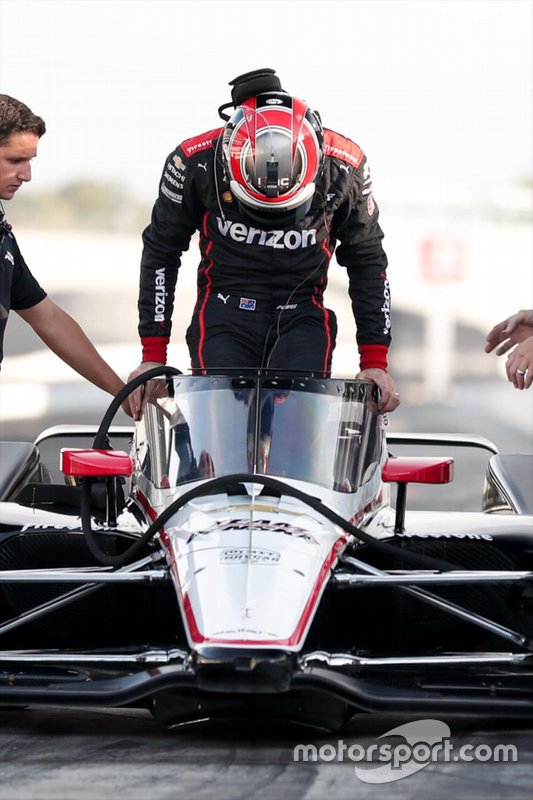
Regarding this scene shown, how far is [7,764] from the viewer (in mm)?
4051

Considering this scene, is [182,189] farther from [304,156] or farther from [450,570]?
[450,570]

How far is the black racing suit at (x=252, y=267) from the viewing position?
6.02 metres

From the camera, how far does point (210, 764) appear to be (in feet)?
13.3

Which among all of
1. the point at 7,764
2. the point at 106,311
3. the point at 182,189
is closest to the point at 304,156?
the point at 182,189

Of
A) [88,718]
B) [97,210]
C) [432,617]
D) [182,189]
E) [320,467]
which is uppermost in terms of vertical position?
[97,210]

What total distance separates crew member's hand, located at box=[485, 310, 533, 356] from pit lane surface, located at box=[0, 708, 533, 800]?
1.85 meters

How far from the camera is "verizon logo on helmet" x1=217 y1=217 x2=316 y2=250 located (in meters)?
6.04

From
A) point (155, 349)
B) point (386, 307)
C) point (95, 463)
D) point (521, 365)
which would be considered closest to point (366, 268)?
point (386, 307)

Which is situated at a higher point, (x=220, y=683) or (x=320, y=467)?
(x=320, y=467)

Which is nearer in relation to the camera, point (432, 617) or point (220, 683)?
point (220, 683)

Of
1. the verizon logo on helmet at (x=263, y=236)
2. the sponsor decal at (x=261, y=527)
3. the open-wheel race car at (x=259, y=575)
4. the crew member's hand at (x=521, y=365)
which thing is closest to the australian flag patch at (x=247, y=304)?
the verizon logo on helmet at (x=263, y=236)

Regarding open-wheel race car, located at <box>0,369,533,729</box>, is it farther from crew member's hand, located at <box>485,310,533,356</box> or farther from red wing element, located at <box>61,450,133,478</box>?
crew member's hand, located at <box>485,310,533,356</box>

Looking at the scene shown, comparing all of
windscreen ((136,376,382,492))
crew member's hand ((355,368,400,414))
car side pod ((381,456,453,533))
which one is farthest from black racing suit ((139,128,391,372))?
car side pod ((381,456,453,533))

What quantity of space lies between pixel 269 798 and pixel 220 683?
389mm
